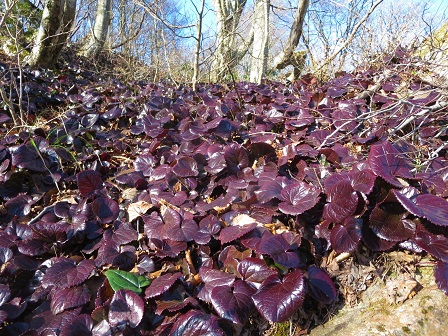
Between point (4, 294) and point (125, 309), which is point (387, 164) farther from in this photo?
point (4, 294)

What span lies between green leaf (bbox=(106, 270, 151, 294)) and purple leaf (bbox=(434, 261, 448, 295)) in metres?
1.17

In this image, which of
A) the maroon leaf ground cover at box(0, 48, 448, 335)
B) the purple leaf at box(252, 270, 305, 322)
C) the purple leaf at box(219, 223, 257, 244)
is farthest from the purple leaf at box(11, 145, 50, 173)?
the purple leaf at box(252, 270, 305, 322)

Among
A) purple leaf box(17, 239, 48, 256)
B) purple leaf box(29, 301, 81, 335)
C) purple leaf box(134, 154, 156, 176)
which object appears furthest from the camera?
purple leaf box(134, 154, 156, 176)

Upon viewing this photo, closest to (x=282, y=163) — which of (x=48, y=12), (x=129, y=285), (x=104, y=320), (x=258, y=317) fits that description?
(x=258, y=317)

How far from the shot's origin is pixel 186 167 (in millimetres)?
2111

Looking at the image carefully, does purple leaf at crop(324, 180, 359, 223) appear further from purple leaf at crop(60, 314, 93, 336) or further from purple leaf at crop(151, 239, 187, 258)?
purple leaf at crop(60, 314, 93, 336)

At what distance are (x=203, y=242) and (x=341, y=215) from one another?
25.6 inches

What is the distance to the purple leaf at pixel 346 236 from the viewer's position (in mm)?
1430

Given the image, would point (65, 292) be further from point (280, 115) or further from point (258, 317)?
point (280, 115)

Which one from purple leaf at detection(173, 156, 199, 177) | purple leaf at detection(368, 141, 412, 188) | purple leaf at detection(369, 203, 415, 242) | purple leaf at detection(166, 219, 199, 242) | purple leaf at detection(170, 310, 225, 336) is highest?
purple leaf at detection(368, 141, 412, 188)

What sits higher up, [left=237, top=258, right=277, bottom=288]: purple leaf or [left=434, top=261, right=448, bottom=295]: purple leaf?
[left=434, top=261, right=448, bottom=295]: purple leaf

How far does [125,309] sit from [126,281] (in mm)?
147

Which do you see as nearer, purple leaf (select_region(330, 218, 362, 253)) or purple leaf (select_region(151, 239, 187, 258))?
purple leaf (select_region(330, 218, 362, 253))

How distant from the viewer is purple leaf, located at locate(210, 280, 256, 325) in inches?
49.6
